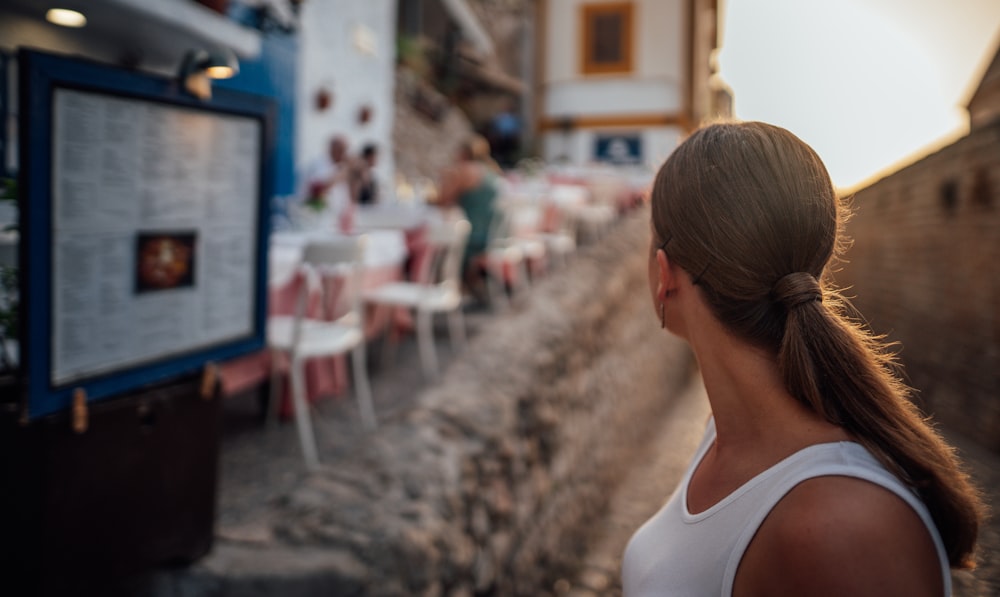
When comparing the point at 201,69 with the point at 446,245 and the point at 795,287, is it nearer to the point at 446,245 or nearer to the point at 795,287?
the point at 795,287

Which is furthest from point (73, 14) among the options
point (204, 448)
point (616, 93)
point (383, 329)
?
point (616, 93)

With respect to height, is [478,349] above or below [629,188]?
below

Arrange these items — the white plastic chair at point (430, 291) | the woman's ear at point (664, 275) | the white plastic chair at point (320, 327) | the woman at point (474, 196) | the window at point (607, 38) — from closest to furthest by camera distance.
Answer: the woman's ear at point (664, 275) < the white plastic chair at point (320, 327) < the white plastic chair at point (430, 291) < the woman at point (474, 196) < the window at point (607, 38)

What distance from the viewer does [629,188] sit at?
11438 millimetres

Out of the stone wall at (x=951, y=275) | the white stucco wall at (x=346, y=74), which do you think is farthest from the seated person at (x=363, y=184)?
the stone wall at (x=951, y=275)

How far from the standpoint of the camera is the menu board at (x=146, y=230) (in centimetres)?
147

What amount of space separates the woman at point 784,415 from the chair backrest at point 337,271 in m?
2.64

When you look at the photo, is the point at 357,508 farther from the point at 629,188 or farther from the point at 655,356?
the point at 629,188

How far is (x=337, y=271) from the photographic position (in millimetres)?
4000

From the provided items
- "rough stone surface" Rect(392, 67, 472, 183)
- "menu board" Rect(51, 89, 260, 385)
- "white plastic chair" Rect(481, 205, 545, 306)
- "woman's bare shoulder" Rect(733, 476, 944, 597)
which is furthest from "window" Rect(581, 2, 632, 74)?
"woman's bare shoulder" Rect(733, 476, 944, 597)

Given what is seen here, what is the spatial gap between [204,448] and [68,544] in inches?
16.2

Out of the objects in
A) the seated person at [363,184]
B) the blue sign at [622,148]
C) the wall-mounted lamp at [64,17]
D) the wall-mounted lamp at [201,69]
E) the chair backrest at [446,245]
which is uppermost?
the blue sign at [622,148]

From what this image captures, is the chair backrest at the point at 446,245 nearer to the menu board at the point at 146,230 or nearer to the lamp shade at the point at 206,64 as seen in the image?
the menu board at the point at 146,230

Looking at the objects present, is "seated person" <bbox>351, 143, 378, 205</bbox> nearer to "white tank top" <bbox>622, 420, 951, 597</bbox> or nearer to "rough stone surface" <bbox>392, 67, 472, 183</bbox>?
"rough stone surface" <bbox>392, 67, 472, 183</bbox>
